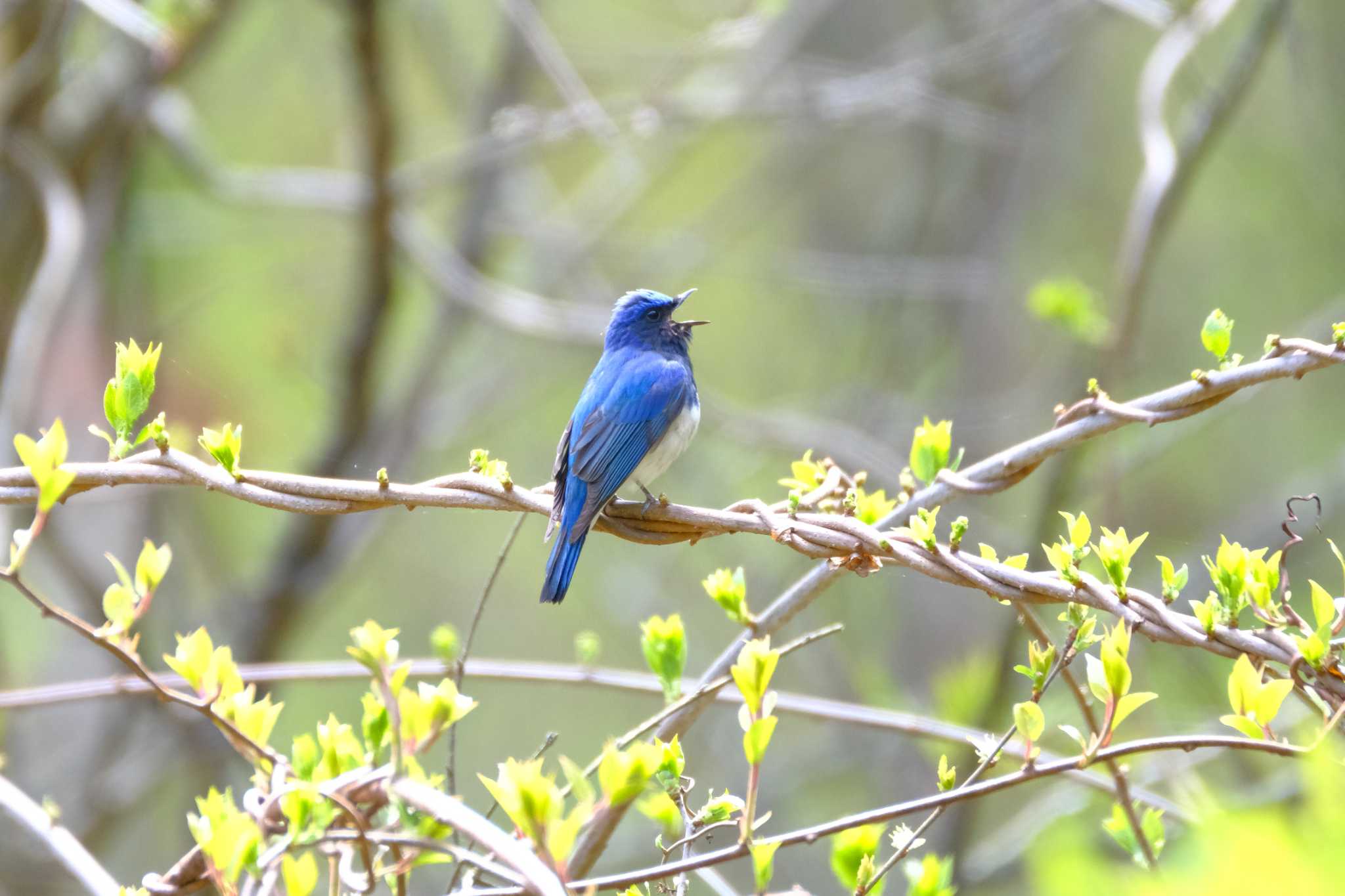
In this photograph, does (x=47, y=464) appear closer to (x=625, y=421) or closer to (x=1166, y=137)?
(x=625, y=421)

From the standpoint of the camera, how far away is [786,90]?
6504mm

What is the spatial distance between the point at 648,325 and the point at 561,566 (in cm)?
155

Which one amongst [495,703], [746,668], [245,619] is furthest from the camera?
[495,703]

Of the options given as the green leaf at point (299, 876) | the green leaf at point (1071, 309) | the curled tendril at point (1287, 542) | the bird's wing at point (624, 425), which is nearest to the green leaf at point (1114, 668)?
the curled tendril at point (1287, 542)

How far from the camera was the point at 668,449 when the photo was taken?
3594 mm

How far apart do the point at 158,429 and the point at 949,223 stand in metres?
7.37

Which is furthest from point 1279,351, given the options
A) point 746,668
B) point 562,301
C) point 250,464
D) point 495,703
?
point 495,703

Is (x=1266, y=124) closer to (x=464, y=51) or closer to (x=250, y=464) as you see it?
(x=464, y=51)

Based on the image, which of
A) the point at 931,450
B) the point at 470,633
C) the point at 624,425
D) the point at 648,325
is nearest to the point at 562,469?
the point at 624,425

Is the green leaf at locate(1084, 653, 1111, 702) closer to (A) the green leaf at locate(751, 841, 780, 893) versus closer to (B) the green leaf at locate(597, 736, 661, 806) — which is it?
(A) the green leaf at locate(751, 841, 780, 893)

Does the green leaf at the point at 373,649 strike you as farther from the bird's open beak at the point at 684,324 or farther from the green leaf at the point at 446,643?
the bird's open beak at the point at 684,324

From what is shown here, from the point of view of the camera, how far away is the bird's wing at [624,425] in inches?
121

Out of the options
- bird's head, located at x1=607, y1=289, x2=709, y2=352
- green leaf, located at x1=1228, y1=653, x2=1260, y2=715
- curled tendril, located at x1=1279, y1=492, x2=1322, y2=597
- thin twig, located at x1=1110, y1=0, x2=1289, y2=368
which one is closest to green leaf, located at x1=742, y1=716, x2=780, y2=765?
green leaf, located at x1=1228, y1=653, x2=1260, y2=715

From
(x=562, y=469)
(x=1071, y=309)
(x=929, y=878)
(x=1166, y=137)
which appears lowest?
(x=929, y=878)
